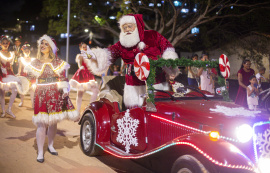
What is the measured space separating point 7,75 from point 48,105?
4.42 metres

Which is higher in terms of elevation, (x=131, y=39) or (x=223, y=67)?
(x=131, y=39)

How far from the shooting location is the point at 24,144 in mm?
5801

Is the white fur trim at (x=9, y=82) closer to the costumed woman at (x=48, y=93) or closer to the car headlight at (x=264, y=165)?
the costumed woman at (x=48, y=93)

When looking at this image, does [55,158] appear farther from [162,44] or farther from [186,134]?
[162,44]

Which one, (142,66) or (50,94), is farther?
(50,94)

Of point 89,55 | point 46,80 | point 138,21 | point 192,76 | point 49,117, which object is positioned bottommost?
point 49,117

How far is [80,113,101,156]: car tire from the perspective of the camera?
5105mm

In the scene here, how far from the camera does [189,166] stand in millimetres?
3031

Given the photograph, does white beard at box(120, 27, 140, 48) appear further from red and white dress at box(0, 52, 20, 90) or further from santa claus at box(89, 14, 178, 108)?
red and white dress at box(0, 52, 20, 90)

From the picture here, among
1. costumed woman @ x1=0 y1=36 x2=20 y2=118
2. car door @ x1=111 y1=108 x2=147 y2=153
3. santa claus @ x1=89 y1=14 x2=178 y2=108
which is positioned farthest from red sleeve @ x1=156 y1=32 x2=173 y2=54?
costumed woman @ x1=0 y1=36 x2=20 y2=118

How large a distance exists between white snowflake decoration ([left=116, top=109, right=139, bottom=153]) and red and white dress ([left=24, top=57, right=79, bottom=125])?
1067 millimetres

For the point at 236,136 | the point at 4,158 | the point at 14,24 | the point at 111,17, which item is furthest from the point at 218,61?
the point at 14,24

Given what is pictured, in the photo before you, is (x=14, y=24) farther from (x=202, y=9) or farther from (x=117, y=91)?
(x=117, y=91)

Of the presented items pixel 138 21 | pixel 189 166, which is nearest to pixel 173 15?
pixel 138 21
